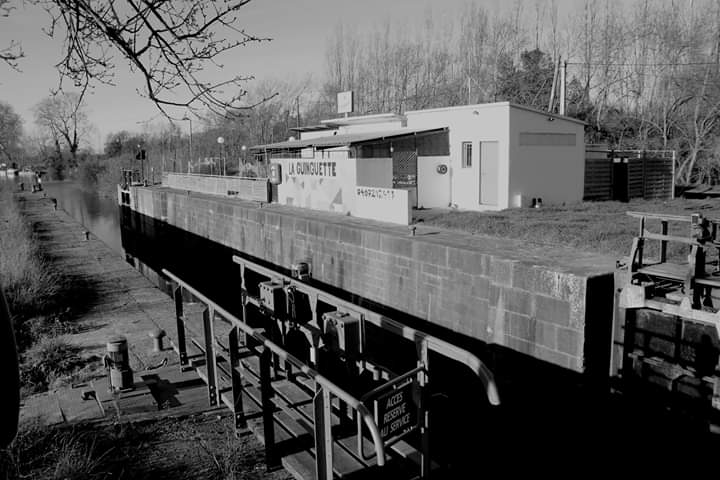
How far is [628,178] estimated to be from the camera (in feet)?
66.0

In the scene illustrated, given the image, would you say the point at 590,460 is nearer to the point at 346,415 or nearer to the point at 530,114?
the point at 346,415

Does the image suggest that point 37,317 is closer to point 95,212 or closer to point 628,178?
point 628,178

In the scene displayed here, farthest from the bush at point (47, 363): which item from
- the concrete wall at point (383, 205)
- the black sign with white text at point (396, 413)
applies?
the concrete wall at point (383, 205)

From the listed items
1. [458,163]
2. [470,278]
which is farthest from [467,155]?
[470,278]

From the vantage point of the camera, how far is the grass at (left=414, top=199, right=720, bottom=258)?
11.6 m

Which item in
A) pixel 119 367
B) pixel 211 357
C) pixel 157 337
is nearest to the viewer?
pixel 211 357

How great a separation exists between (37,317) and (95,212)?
37.6m

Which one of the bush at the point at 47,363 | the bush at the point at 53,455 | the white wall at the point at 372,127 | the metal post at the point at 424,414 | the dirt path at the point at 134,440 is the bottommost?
the bush at the point at 47,363

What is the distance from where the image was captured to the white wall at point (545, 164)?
17375 mm

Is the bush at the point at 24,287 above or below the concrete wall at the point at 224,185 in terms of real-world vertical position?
below

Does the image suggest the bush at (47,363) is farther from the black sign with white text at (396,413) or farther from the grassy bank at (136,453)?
the black sign with white text at (396,413)

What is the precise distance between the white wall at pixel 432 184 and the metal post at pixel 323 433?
597 inches

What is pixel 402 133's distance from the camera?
1867cm

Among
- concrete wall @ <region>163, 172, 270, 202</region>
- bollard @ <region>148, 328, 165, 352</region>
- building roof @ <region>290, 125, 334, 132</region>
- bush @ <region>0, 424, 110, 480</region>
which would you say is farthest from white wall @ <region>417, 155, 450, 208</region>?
bush @ <region>0, 424, 110, 480</region>
